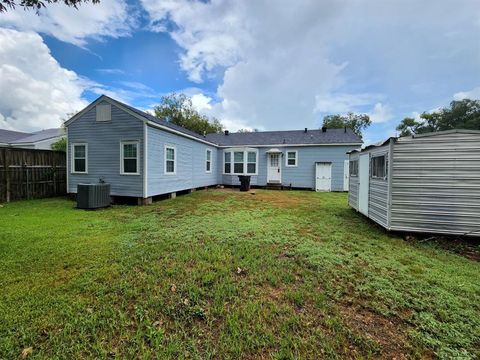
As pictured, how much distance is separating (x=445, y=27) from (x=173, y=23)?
455 inches

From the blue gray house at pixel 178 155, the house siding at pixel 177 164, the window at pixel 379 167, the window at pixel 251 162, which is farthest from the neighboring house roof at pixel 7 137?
the window at pixel 379 167

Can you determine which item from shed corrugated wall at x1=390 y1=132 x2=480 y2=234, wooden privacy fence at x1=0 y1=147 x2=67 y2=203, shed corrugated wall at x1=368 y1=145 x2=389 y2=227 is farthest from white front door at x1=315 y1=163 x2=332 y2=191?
wooden privacy fence at x1=0 y1=147 x2=67 y2=203

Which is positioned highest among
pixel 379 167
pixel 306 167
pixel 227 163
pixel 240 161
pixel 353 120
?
pixel 353 120

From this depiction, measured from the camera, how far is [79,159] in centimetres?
979

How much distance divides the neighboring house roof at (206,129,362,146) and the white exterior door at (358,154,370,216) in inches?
317

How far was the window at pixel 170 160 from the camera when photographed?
10188 millimetres

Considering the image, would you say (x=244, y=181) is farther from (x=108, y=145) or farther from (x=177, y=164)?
(x=108, y=145)

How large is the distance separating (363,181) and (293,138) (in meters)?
9.89

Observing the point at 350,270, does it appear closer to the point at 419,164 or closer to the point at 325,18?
the point at 419,164

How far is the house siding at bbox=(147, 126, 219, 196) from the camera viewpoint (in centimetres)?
914

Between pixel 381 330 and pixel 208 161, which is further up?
pixel 208 161

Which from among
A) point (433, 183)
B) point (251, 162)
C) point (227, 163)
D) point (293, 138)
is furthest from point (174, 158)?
point (433, 183)

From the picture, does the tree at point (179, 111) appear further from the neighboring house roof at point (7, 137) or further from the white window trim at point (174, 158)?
the white window trim at point (174, 158)

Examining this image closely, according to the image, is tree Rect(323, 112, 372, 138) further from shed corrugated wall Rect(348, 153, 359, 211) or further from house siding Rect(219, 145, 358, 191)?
shed corrugated wall Rect(348, 153, 359, 211)
